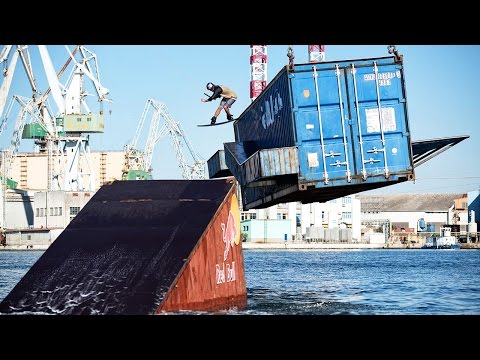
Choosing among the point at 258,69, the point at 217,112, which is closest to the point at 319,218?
the point at 258,69

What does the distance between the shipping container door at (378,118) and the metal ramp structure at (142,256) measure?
3.96 m

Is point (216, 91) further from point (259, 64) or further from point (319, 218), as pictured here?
point (319, 218)

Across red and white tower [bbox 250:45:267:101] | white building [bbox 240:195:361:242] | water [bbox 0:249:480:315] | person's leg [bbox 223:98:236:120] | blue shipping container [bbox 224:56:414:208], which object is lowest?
water [bbox 0:249:480:315]

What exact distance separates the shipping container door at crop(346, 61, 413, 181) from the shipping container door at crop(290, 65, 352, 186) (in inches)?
13.6

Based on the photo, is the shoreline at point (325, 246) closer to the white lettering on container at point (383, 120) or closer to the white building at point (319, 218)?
the white building at point (319, 218)

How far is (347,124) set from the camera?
25.1 metres

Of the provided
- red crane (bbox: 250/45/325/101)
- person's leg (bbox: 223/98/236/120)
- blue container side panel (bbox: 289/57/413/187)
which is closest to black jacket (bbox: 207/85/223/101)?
person's leg (bbox: 223/98/236/120)

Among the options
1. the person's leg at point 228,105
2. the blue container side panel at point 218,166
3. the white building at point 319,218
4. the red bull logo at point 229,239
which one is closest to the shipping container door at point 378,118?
the red bull logo at point 229,239

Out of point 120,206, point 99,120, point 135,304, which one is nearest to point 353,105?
point 120,206

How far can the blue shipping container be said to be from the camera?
24875 mm

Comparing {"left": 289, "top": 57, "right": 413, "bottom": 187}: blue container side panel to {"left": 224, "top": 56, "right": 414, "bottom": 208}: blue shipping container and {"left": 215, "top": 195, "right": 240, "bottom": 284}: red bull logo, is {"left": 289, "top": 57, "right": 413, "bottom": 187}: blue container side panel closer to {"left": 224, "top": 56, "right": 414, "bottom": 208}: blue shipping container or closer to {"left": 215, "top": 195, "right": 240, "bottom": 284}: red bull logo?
{"left": 224, "top": 56, "right": 414, "bottom": 208}: blue shipping container
